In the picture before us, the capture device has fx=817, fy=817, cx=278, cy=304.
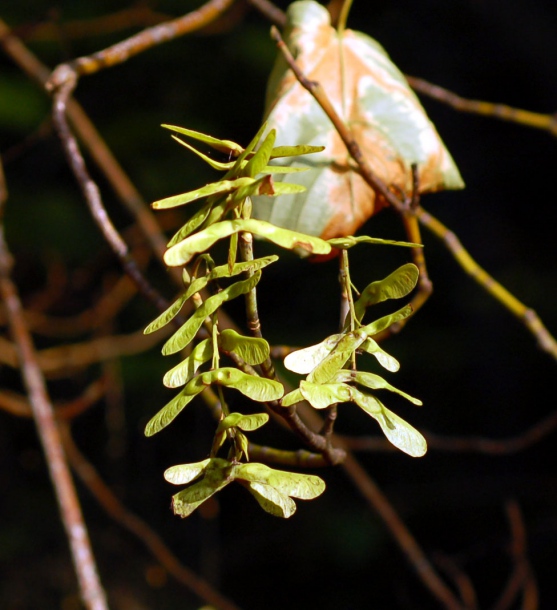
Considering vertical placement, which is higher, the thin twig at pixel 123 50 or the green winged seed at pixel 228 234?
the thin twig at pixel 123 50

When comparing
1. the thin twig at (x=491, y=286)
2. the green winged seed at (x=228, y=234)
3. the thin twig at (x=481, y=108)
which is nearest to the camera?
the green winged seed at (x=228, y=234)

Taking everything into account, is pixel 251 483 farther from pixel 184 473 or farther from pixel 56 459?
pixel 56 459

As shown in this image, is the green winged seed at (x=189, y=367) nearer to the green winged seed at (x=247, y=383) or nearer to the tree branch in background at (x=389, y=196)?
the green winged seed at (x=247, y=383)

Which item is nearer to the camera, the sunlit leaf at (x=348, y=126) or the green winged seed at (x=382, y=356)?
the green winged seed at (x=382, y=356)

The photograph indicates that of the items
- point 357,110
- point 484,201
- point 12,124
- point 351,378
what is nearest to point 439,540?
point 484,201

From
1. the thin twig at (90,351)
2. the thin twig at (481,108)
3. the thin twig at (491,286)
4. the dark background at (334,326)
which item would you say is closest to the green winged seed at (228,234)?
the thin twig at (491,286)

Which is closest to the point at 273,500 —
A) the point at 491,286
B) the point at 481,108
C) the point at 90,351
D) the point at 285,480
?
the point at 285,480

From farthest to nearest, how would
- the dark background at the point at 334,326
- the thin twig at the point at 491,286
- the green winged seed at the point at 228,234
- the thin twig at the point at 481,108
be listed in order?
the dark background at the point at 334,326 → the thin twig at the point at 481,108 → the thin twig at the point at 491,286 → the green winged seed at the point at 228,234
